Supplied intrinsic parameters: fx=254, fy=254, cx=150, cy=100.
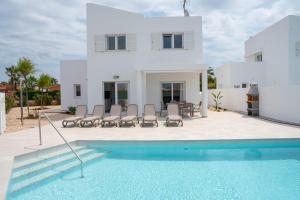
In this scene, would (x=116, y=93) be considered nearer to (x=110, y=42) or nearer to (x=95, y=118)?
(x=110, y=42)

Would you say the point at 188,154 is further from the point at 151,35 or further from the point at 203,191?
the point at 151,35

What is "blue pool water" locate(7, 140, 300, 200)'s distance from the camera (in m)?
6.54

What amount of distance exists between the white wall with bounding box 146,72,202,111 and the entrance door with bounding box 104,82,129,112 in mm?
2480

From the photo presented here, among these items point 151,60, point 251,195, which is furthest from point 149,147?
point 151,60

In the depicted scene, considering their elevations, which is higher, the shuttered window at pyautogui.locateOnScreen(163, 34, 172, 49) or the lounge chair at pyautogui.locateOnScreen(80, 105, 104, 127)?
the shuttered window at pyautogui.locateOnScreen(163, 34, 172, 49)

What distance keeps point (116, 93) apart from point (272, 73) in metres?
16.7

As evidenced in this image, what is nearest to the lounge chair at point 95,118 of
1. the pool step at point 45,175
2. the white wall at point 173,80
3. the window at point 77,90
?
the pool step at point 45,175

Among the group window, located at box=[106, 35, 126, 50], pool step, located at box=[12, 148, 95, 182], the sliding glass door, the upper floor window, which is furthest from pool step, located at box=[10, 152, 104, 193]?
the upper floor window

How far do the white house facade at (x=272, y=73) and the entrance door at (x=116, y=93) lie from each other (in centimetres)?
1014

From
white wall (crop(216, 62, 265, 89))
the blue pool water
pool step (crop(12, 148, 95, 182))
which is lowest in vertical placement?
the blue pool water

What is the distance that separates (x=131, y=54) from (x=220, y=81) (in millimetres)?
16484

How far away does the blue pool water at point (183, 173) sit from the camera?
21.5 ft

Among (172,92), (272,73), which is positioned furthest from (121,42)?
(272,73)

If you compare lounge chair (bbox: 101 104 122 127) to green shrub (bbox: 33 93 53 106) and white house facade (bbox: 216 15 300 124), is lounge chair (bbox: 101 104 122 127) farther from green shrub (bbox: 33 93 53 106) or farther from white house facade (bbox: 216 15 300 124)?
green shrub (bbox: 33 93 53 106)
